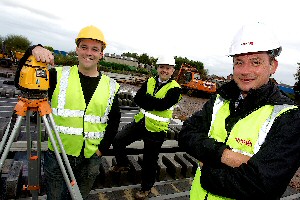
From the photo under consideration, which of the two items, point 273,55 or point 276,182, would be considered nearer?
point 276,182

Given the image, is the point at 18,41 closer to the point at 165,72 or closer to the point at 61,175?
the point at 165,72

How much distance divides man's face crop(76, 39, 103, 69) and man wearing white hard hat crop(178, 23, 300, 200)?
1.31m

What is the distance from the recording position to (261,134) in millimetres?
1705

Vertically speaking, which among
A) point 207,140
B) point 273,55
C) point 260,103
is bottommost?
point 207,140

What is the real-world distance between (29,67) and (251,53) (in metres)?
1.79

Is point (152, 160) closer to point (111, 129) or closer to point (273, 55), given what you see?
point (111, 129)

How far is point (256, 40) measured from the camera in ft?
6.31

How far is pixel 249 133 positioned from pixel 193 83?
68.5ft

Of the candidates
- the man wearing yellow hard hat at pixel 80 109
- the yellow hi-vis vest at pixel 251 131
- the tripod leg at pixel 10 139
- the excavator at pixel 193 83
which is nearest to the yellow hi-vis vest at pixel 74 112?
the man wearing yellow hard hat at pixel 80 109

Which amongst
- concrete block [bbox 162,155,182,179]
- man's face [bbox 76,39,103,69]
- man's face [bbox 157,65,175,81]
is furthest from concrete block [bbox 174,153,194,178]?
man's face [bbox 76,39,103,69]

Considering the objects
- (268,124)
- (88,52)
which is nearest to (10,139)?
(88,52)

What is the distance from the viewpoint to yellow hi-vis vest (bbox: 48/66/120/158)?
2.57 m

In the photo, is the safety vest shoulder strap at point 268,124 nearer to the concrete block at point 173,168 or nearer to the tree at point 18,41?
the concrete block at point 173,168

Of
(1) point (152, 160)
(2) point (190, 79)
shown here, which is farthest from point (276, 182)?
(2) point (190, 79)
